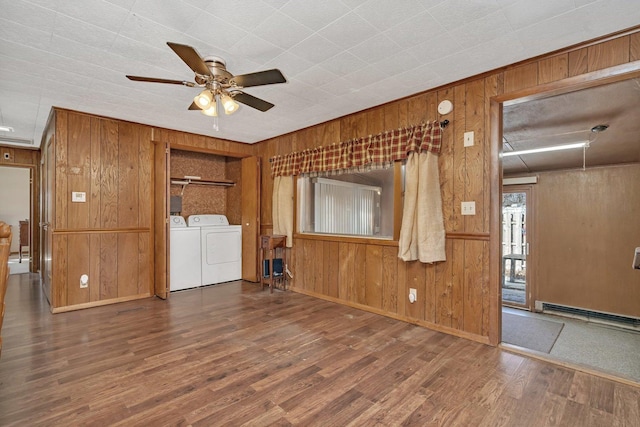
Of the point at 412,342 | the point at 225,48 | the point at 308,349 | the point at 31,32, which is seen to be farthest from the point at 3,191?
the point at 412,342

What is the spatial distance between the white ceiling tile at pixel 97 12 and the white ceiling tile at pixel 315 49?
115 centimetres

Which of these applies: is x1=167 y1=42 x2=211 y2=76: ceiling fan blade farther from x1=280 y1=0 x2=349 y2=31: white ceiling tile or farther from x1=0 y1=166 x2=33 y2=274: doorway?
x1=0 y1=166 x2=33 y2=274: doorway

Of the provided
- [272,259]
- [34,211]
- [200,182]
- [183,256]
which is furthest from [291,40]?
[34,211]

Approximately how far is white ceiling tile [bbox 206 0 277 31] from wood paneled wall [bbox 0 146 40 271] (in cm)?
621

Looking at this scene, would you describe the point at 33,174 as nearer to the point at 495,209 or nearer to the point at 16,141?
the point at 16,141

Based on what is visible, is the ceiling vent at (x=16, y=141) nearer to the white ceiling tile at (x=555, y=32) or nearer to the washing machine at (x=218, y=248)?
the washing machine at (x=218, y=248)

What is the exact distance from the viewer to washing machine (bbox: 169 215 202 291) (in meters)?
4.48

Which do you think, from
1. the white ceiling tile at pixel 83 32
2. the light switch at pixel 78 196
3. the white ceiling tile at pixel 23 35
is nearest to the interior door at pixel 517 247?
the white ceiling tile at pixel 83 32

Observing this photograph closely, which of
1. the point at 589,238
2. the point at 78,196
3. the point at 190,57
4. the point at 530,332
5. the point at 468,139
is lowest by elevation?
the point at 530,332

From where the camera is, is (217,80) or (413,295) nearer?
(217,80)

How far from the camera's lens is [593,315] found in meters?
4.79

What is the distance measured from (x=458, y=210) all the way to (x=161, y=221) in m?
3.77

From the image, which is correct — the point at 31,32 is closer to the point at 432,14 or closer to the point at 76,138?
the point at 76,138

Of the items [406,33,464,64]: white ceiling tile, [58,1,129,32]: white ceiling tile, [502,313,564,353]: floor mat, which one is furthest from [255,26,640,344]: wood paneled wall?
[58,1,129,32]: white ceiling tile
